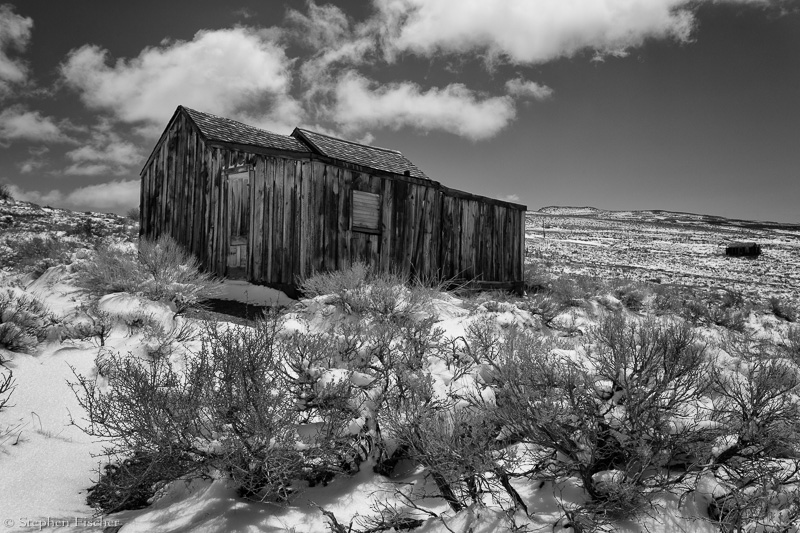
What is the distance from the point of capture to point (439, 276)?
12.3 meters

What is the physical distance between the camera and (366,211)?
10.6 m

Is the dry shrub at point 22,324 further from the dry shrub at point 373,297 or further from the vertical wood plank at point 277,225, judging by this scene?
the vertical wood plank at point 277,225

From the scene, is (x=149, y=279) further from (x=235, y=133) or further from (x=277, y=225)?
(x=235, y=133)

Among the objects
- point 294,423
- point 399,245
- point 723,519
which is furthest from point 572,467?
point 399,245

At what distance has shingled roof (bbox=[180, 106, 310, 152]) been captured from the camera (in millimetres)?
10914

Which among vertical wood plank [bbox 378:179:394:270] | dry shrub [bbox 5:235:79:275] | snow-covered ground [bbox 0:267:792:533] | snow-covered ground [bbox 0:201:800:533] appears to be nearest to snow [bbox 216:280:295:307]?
vertical wood plank [bbox 378:179:394:270]

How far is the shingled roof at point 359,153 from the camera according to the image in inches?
504

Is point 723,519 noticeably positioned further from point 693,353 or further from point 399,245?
point 399,245

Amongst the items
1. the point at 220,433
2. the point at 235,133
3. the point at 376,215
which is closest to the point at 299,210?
the point at 376,215

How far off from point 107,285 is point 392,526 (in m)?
6.35

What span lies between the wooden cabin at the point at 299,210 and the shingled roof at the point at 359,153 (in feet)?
0.20

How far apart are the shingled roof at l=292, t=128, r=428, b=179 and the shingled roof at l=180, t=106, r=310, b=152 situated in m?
0.48

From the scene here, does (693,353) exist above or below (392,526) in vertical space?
above

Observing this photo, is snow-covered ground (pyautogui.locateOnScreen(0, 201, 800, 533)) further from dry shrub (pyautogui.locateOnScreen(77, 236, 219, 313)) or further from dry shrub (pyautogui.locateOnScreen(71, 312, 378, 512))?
dry shrub (pyautogui.locateOnScreen(77, 236, 219, 313))
